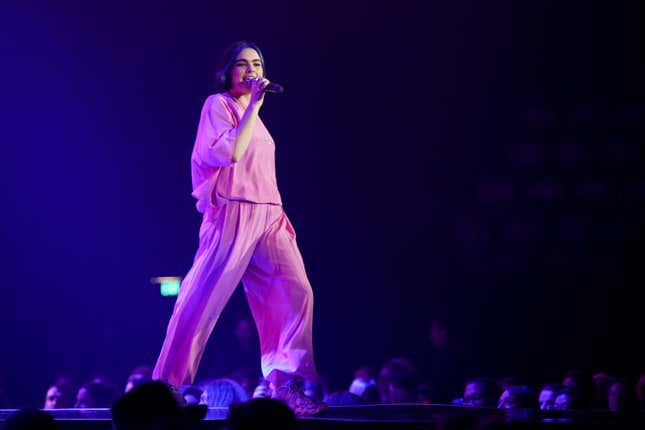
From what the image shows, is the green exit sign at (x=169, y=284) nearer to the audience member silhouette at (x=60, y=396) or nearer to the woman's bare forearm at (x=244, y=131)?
the audience member silhouette at (x=60, y=396)

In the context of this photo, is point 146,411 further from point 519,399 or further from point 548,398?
point 548,398

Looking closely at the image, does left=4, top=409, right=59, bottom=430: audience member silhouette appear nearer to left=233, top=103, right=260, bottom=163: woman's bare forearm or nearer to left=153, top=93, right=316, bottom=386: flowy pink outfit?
left=153, top=93, right=316, bottom=386: flowy pink outfit

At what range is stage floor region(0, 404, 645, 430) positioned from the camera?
3688mm

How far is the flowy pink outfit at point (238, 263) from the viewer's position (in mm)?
4500

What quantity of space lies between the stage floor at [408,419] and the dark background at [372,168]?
5053 mm

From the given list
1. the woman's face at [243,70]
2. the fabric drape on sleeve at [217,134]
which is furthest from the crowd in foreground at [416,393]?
the woman's face at [243,70]

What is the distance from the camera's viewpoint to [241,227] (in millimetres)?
4625

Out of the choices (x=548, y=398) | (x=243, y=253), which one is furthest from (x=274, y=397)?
(x=548, y=398)

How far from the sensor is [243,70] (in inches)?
191

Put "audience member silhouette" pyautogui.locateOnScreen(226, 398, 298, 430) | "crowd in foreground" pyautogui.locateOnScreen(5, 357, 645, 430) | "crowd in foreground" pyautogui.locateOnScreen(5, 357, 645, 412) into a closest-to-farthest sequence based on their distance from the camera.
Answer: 1. "audience member silhouette" pyautogui.locateOnScreen(226, 398, 298, 430)
2. "crowd in foreground" pyautogui.locateOnScreen(5, 357, 645, 430)
3. "crowd in foreground" pyautogui.locateOnScreen(5, 357, 645, 412)

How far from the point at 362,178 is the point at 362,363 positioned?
2006 mm

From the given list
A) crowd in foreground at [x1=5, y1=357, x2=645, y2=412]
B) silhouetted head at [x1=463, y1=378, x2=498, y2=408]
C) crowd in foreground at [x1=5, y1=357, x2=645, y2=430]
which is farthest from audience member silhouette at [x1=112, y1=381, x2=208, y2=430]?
silhouetted head at [x1=463, y1=378, x2=498, y2=408]

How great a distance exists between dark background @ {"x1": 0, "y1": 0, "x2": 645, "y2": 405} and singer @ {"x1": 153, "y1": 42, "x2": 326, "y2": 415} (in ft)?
15.2

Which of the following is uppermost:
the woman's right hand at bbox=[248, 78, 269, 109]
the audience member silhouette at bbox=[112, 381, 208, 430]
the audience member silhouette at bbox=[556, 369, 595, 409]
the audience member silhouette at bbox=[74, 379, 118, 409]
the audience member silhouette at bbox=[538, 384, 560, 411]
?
the woman's right hand at bbox=[248, 78, 269, 109]
